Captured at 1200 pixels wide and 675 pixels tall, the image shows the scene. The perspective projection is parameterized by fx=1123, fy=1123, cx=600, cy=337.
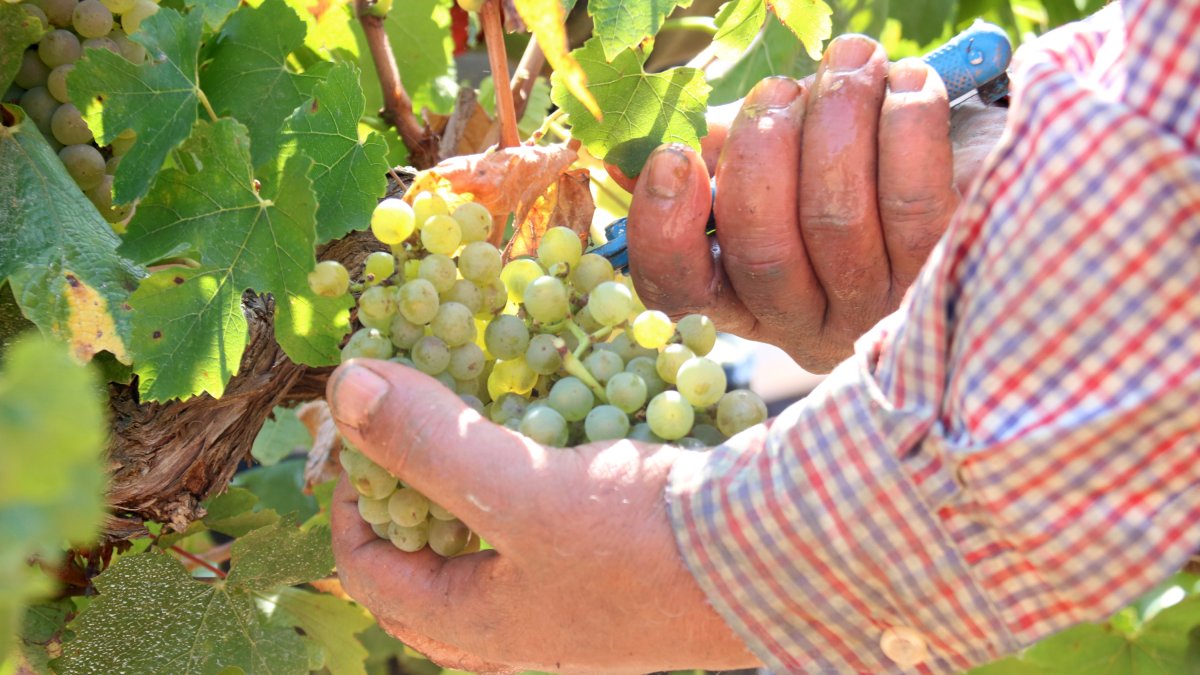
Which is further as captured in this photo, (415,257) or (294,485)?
(294,485)

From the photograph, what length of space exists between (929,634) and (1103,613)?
0.10 metres

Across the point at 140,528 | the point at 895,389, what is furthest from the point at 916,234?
the point at 140,528

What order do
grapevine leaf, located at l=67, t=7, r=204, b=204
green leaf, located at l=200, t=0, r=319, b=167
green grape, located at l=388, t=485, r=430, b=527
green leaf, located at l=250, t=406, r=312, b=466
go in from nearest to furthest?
1. green grape, located at l=388, t=485, r=430, b=527
2. grapevine leaf, located at l=67, t=7, r=204, b=204
3. green leaf, located at l=200, t=0, r=319, b=167
4. green leaf, located at l=250, t=406, r=312, b=466

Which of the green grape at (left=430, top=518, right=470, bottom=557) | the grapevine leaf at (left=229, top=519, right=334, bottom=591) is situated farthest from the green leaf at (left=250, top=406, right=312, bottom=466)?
the green grape at (left=430, top=518, right=470, bottom=557)

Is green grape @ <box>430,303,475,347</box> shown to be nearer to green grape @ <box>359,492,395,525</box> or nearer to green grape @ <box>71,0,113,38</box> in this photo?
green grape @ <box>359,492,395,525</box>

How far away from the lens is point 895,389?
0.66 metres

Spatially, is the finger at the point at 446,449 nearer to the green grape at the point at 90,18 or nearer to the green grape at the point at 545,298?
the green grape at the point at 545,298

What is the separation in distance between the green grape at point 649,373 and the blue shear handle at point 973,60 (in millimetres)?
395

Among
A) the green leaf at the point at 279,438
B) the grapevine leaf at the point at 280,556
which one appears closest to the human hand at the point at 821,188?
the grapevine leaf at the point at 280,556

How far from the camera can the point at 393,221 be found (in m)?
0.84

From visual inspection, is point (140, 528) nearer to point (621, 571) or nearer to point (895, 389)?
point (621, 571)

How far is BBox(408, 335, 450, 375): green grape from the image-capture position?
798 millimetres

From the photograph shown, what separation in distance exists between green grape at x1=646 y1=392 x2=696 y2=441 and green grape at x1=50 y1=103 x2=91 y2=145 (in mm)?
580

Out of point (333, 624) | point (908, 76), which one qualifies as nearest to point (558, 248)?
point (908, 76)
